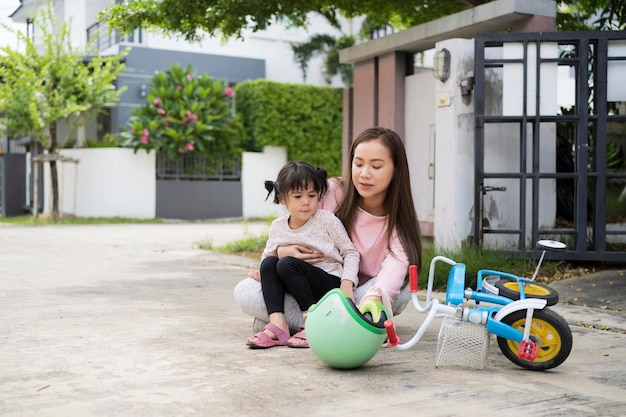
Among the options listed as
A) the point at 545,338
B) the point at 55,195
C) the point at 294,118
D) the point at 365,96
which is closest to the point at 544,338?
the point at 545,338

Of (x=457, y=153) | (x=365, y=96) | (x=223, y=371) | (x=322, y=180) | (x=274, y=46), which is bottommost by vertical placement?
(x=223, y=371)

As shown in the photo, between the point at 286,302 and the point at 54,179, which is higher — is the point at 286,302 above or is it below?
below

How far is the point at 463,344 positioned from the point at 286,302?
1.01 metres

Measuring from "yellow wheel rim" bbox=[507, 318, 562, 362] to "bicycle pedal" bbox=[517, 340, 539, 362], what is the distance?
5 cm

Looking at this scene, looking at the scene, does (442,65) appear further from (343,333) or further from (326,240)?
(343,333)

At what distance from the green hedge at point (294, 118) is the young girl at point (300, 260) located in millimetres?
14936

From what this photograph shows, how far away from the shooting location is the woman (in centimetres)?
396

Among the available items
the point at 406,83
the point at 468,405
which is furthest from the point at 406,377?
the point at 406,83

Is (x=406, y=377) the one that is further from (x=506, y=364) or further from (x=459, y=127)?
(x=459, y=127)

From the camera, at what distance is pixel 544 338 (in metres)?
3.52

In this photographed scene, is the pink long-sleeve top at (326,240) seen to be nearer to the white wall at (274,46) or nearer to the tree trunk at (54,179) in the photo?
the tree trunk at (54,179)

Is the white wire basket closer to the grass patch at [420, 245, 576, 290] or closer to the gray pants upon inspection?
the gray pants

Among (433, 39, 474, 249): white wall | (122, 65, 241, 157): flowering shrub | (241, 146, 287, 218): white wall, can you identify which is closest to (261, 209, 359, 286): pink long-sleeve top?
(433, 39, 474, 249): white wall

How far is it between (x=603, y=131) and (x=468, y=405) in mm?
4395
